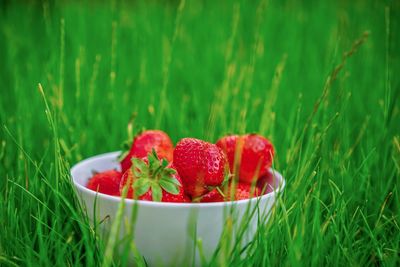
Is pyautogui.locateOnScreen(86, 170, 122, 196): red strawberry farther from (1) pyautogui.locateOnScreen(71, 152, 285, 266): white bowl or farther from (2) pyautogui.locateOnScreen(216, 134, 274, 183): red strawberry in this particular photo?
(2) pyautogui.locateOnScreen(216, 134, 274, 183): red strawberry

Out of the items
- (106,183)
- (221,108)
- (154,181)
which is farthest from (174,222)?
(221,108)

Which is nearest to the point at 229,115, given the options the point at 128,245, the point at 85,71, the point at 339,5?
the point at 85,71

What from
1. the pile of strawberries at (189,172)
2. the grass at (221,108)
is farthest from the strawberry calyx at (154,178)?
the grass at (221,108)

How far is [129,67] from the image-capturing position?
67.4 inches

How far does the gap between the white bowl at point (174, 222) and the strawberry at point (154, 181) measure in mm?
24

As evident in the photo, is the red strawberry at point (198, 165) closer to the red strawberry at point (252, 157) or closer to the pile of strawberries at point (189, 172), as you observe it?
the pile of strawberries at point (189, 172)

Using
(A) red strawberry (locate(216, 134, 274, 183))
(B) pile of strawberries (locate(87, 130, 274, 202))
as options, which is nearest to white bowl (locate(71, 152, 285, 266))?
(B) pile of strawberries (locate(87, 130, 274, 202))

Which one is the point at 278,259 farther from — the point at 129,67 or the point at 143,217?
the point at 129,67

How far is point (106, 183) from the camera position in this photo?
88 cm

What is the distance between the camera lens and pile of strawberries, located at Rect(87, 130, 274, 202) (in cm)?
73

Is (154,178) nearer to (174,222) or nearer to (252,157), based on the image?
(174,222)

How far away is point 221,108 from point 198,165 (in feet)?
1.46

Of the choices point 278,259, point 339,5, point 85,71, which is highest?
point 339,5

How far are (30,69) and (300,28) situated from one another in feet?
3.58
